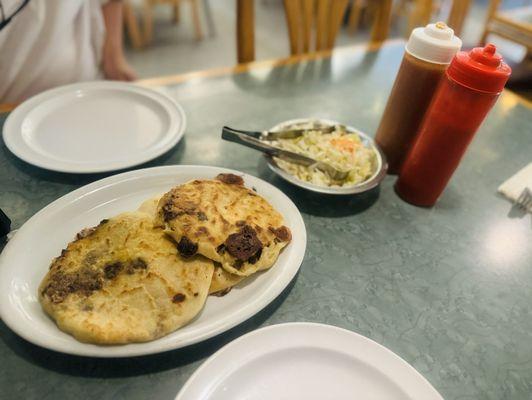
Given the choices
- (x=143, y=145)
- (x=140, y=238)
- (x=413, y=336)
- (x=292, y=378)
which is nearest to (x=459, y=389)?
(x=413, y=336)

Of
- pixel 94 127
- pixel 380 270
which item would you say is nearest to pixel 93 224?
pixel 94 127

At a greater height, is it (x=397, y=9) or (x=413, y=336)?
(x=413, y=336)

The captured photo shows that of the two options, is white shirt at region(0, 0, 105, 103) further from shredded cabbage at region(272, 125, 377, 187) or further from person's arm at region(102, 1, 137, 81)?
shredded cabbage at region(272, 125, 377, 187)

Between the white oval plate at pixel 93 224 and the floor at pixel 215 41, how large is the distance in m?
3.43

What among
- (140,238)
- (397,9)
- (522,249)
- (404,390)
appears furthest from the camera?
(397,9)

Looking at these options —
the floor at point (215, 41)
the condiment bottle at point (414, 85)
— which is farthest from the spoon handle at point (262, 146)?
the floor at point (215, 41)

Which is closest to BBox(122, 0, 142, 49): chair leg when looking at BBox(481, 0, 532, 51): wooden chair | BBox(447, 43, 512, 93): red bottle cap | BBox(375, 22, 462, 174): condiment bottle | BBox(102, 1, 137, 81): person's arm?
BBox(102, 1, 137, 81): person's arm

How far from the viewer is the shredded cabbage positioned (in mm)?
1220

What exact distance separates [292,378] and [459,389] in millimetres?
367

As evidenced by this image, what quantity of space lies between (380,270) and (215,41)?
470 cm

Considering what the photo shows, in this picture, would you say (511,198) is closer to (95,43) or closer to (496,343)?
(496,343)

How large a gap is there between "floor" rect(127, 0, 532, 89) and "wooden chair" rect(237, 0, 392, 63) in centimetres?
242

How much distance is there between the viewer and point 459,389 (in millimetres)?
824

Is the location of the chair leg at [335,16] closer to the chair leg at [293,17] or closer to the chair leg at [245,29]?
the chair leg at [293,17]
